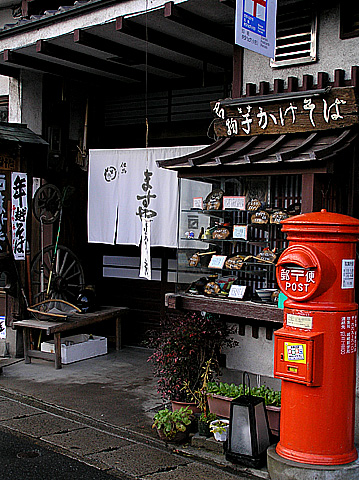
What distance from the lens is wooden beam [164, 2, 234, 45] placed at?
8344 mm

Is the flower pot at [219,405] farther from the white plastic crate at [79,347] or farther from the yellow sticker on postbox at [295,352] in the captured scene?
the white plastic crate at [79,347]

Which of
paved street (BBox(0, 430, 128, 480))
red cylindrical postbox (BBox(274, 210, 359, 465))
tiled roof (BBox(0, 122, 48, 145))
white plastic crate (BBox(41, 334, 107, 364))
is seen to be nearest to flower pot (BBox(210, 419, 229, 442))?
red cylindrical postbox (BBox(274, 210, 359, 465))

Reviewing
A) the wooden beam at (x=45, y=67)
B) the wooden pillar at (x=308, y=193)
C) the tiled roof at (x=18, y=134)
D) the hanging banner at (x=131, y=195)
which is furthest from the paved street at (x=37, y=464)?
the wooden beam at (x=45, y=67)

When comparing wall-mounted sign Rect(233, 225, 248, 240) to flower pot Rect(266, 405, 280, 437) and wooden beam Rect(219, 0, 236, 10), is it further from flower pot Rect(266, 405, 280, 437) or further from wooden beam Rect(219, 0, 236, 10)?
wooden beam Rect(219, 0, 236, 10)

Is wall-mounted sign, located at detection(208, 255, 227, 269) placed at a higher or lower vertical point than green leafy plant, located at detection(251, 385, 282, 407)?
Result: higher

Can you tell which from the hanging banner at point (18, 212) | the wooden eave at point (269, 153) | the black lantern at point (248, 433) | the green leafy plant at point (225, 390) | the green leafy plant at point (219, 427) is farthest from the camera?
the hanging banner at point (18, 212)

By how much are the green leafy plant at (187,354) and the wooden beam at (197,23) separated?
4107mm

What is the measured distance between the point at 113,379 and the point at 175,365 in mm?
2817

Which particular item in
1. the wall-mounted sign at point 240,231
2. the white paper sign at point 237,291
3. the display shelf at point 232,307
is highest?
the wall-mounted sign at point 240,231

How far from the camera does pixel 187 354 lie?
24.6 feet

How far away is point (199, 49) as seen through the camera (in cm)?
1015

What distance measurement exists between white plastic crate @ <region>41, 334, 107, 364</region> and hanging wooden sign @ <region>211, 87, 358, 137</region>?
196 inches

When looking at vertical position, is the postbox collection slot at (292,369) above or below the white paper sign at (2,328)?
above

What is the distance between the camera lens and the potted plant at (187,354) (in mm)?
7512
